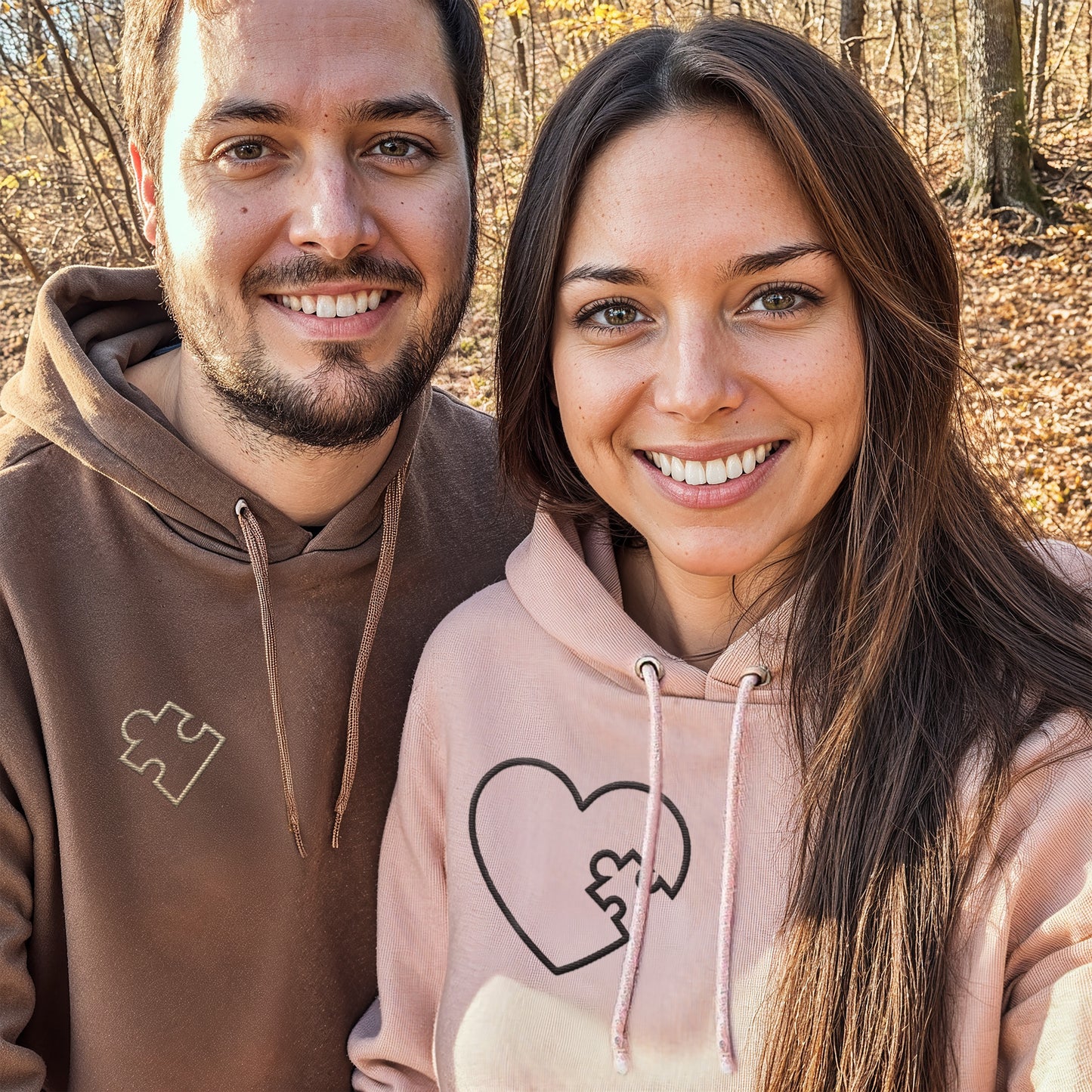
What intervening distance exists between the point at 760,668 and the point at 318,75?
5.20 feet

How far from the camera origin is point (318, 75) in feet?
7.80

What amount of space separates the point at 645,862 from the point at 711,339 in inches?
38.8

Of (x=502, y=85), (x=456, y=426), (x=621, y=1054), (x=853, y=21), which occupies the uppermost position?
(x=502, y=85)

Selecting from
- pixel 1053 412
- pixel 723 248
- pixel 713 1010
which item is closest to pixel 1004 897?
pixel 713 1010

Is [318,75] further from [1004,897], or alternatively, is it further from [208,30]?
[1004,897]

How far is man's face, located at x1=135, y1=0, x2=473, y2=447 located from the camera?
2.39m

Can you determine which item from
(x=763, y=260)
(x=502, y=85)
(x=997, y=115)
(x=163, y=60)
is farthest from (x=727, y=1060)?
(x=502, y=85)

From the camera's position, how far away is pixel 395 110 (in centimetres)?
246

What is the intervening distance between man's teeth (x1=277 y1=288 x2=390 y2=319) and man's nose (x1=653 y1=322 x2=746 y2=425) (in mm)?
870

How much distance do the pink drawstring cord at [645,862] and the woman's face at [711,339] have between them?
246 mm

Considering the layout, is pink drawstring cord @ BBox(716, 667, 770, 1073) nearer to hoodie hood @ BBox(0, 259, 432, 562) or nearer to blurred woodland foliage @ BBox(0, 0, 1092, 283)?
hoodie hood @ BBox(0, 259, 432, 562)

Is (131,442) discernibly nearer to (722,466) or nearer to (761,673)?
(722,466)

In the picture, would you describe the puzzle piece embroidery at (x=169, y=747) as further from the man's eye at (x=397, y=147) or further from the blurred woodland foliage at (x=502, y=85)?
the blurred woodland foliage at (x=502, y=85)

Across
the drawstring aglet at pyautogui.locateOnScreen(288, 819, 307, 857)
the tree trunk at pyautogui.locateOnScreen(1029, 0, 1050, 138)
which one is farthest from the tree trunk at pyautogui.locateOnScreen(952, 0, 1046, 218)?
the drawstring aglet at pyautogui.locateOnScreen(288, 819, 307, 857)
